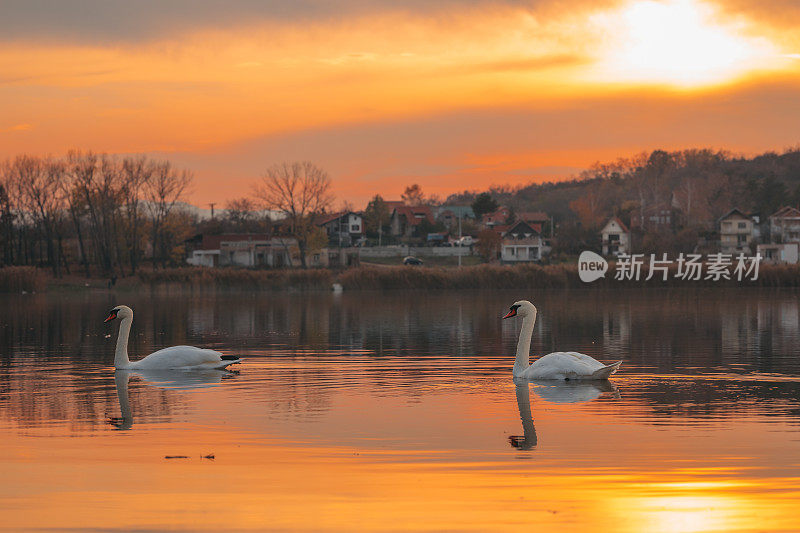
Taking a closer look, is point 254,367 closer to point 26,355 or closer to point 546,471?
point 26,355

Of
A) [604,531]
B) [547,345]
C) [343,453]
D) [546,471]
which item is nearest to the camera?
[604,531]

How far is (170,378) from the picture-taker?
71.7ft

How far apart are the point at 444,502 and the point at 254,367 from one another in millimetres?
14260

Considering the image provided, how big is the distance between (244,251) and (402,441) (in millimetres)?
131129

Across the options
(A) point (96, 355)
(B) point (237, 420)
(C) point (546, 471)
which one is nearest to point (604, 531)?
(C) point (546, 471)

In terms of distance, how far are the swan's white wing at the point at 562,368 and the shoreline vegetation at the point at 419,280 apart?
2315 inches

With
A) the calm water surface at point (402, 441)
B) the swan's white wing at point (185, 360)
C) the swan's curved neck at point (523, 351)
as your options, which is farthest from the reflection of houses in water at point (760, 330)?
the swan's white wing at point (185, 360)

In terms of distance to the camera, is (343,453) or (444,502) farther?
(343,453)

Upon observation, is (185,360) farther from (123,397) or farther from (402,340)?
Result: (402,340)

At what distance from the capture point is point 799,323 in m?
39.4

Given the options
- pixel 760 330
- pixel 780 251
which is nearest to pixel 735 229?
pixel 780 251

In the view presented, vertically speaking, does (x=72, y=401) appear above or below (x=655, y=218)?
below

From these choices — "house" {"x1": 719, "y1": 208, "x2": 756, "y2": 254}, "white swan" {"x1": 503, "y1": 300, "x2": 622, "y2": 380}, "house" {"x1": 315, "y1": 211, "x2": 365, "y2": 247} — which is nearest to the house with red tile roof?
"house" {"x1": 315, "y1": 211, "x2": 365, "y2": 247}

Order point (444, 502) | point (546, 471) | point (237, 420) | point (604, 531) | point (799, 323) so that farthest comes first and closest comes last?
point (799, 323) → point (237, 420) → point (546, 471) → point (444, 502) → point (604, 531)
